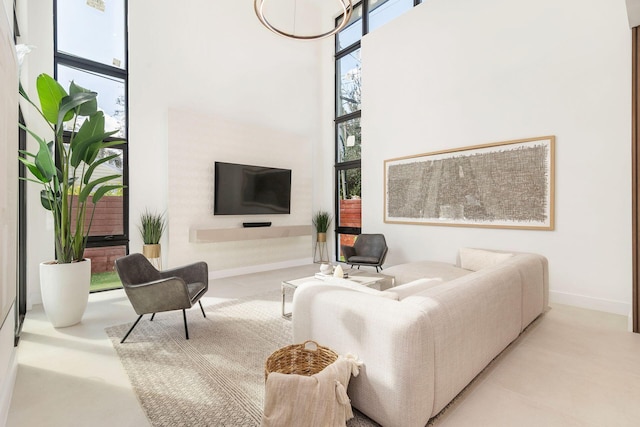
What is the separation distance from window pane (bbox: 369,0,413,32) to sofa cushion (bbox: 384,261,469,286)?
4743 mm

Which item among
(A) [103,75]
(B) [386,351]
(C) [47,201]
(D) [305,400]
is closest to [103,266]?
(C) [47,201]

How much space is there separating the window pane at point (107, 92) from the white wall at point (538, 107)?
4.25 meters

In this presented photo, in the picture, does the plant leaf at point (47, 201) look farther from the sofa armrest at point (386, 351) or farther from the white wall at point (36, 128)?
the sofa armrest at point (386, 351)

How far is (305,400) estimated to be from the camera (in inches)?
Answer: 56.7

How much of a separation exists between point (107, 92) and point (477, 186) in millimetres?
5506

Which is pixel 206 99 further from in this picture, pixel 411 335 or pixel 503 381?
pixel 503 381

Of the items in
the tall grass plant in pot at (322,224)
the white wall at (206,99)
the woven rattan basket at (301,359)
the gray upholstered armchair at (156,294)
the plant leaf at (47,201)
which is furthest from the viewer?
the tall grass plant in pot at (322,224)

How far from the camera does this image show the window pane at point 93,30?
4242mm

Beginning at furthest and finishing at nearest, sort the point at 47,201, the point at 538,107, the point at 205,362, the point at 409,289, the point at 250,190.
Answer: the point at 250,190 < the point at 538,107 < the point at 47,201 < the point at 205,362 < the point at 409,289

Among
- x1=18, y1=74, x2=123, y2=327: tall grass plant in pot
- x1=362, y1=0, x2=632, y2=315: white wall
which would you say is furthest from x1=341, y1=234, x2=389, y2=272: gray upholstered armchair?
x1=18, y1=74, x2=123, y2=327: tall grass plant in pot

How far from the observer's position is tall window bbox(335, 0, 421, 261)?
6.40 metres

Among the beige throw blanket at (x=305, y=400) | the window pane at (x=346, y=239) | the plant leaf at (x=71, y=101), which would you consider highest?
the plant leaf at (x=71, y=101)

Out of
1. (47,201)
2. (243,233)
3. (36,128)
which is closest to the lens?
(47,201)

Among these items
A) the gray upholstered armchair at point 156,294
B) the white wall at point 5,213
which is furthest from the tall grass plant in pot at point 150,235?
the white wall at point 5,213
